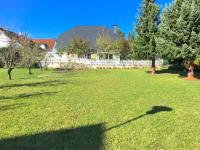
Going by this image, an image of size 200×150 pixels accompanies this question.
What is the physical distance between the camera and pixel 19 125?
332 inches

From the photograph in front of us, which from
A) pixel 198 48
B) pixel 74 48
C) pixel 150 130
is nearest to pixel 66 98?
pixel 150 130

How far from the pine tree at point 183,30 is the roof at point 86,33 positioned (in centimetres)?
3758

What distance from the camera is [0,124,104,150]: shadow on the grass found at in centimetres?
670

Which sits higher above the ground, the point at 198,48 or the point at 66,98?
the point at 198,48

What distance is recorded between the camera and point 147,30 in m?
32.1

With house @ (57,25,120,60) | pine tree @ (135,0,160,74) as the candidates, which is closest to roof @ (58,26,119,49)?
house @ (57,25,120,60)

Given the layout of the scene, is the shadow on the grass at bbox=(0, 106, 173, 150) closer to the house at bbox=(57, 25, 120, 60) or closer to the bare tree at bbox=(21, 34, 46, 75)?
the bare tree at bbox=(21, 34, 46, 75)

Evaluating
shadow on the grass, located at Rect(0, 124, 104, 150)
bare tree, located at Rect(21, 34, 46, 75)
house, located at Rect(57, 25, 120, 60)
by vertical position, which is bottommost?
shadow on the grass, located at Rect(0, 124, 104, 150)

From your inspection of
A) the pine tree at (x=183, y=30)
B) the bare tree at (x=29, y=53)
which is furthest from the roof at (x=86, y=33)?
the pine tree at (x=183, y=30)

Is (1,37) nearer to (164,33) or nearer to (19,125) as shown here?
(164,33)

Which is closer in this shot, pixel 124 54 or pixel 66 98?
pixel 66 98

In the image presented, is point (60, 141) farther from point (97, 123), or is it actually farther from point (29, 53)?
point (29, 53)

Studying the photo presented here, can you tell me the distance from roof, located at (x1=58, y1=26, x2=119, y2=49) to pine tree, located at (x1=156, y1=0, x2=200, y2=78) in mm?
37585

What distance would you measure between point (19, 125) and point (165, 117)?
13.9 ft
